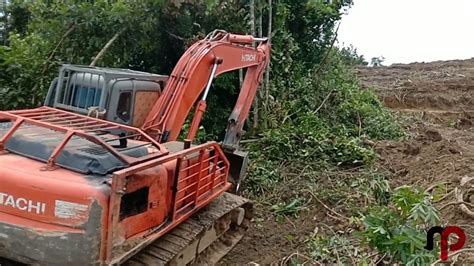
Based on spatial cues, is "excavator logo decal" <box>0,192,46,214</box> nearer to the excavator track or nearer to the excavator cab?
the excavator track

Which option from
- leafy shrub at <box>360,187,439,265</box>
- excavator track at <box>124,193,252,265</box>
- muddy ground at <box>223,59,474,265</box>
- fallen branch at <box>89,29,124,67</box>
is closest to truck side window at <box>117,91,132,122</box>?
excavator track at <box>124,193,252,265</box>

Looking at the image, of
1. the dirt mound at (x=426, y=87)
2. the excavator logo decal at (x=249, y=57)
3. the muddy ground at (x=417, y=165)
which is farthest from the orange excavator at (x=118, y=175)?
the dirt mound at (x=426, y=87)

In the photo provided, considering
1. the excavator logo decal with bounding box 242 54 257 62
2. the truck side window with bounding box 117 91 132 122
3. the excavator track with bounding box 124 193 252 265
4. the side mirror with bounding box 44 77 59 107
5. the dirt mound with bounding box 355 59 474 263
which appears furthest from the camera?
the excavator logo decal with bounding box 242 54 257 62

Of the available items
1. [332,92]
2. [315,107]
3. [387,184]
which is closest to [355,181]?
[387,184]

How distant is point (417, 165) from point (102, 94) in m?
5.04

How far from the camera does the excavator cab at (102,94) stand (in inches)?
221

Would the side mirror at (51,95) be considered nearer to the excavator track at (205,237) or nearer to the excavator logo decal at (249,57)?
the excavator track at (205,237)

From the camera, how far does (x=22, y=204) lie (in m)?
4.10

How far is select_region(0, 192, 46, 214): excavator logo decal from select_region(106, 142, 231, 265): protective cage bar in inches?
19.1

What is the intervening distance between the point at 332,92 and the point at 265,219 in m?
5.19

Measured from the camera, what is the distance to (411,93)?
1565cm

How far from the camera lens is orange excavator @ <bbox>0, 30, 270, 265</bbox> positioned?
403 cm

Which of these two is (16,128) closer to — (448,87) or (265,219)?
(265,219)

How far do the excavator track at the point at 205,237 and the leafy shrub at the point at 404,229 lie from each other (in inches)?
66.7
